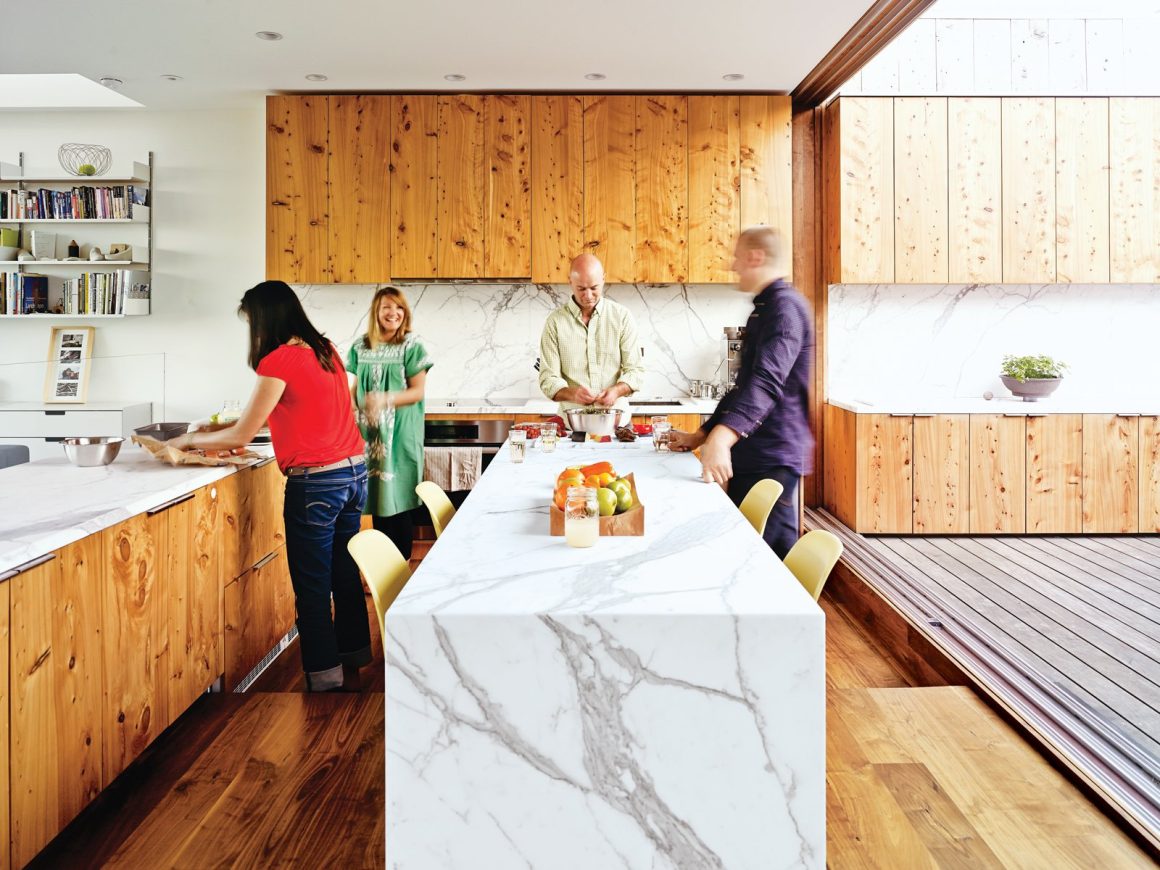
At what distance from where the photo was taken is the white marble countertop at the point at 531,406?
514 centimetres

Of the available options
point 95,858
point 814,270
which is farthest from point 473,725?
point 814,270

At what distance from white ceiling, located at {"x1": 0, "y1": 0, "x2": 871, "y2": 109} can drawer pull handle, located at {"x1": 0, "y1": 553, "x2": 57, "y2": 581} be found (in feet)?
9.48

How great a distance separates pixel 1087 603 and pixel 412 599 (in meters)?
Result: 3.41

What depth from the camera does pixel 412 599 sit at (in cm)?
152

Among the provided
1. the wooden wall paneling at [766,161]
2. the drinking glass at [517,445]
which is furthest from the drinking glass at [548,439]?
the wooden wall paneling at [766,161]

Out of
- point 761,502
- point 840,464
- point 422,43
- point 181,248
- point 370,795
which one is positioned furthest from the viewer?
point 181,248

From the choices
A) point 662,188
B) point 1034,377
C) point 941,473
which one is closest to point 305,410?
point 662,188

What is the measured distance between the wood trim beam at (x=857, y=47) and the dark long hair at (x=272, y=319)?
292 centimetres

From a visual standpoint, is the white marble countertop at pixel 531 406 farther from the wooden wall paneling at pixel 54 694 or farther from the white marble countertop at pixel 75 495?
the wooden wall paneling at pixel 54 694

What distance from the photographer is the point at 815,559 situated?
6.72 feet

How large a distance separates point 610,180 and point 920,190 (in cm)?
185

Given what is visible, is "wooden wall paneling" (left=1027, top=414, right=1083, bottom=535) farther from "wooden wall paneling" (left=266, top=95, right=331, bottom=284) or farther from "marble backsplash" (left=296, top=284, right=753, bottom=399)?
"wooden wall paneling" (left=266, top=95, right=331, bottom=284)

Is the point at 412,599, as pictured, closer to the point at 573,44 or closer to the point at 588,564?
the point at 588,564

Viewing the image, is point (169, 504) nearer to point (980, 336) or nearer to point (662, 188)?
point (662, 188)
